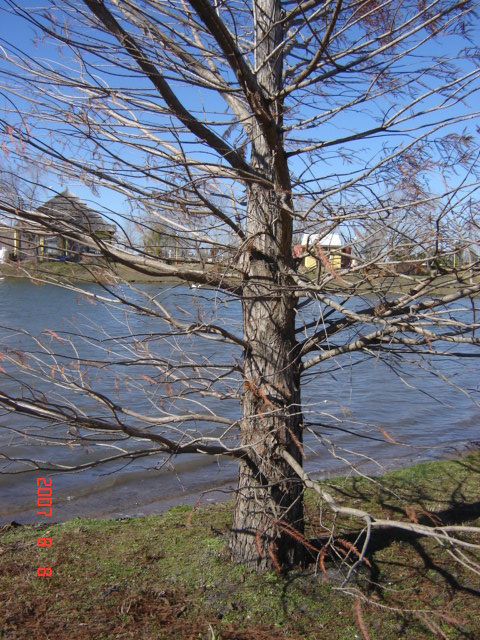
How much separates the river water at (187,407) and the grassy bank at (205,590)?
60cm

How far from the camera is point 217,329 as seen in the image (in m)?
3.88

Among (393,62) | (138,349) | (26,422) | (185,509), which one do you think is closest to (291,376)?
(138,349)

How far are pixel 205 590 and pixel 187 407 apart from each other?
6.28 m

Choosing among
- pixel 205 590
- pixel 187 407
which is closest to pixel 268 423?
pixel 205 590

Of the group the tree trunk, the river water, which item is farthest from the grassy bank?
the river water

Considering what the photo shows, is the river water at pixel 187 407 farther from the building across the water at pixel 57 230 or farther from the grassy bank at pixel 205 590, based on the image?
the grassy bank at pixel 205 590

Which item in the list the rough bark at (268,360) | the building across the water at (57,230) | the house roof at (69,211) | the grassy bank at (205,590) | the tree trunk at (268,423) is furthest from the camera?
the tree trunk at (268,423)

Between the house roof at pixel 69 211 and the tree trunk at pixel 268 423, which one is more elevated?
the house roof at pixel 69 211

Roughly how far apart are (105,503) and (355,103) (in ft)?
17.9

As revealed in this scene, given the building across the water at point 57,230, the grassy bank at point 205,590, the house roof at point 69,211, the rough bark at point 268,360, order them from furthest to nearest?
the rough bark at point 268,360 → the grassy bank at point 205,590 → the house roof at point 69,211 → the building across the water at point 57,230

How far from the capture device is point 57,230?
10.8 feet

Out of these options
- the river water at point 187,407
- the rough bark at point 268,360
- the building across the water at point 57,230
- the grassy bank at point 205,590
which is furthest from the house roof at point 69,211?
the grassy bank at point 205,590

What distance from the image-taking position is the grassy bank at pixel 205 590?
3.70 meters

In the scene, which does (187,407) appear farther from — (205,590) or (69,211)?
(69,211)
